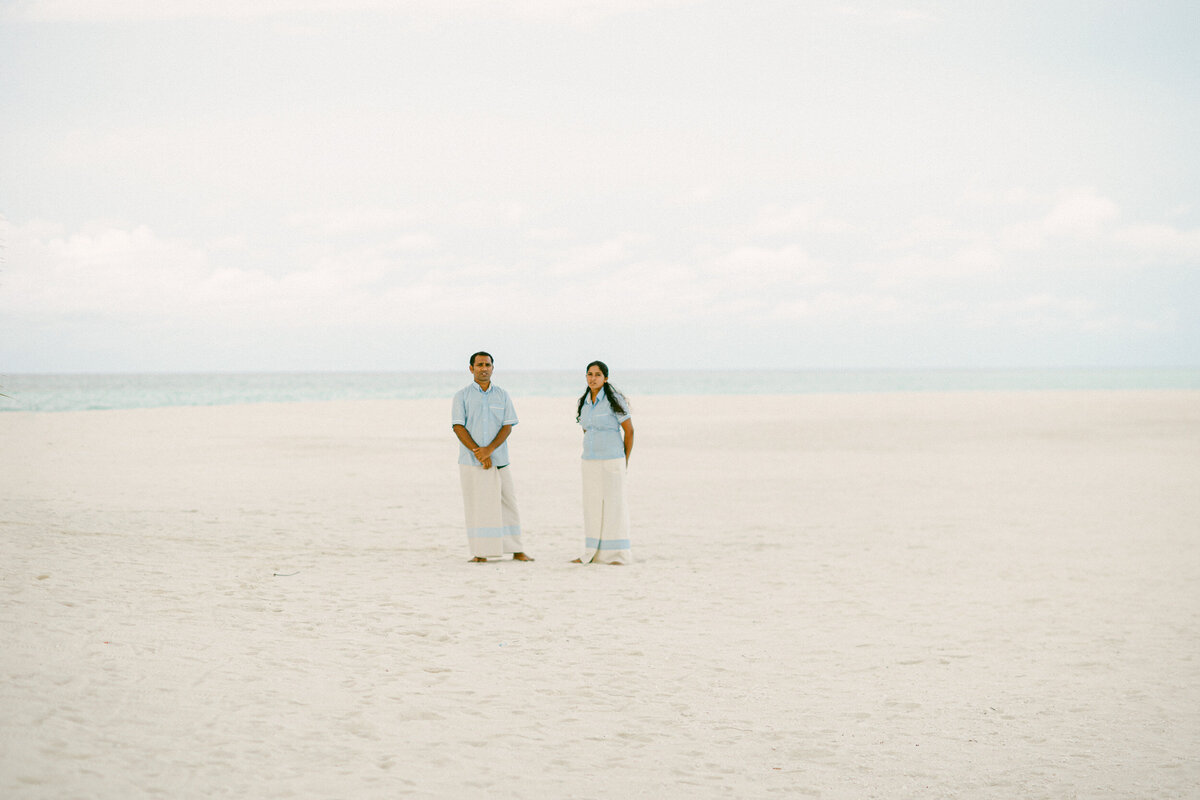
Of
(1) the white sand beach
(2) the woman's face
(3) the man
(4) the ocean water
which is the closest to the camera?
(1) the white sand beach

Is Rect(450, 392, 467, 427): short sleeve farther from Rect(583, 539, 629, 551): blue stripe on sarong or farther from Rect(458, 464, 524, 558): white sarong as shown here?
Rect(583, 539, 629, 551): blue stripe on sarong

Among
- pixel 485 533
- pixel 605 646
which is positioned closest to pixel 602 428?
pixel 485 533

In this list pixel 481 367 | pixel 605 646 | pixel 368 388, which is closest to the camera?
pixel 605 646

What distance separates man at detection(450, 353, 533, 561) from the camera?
9430mm

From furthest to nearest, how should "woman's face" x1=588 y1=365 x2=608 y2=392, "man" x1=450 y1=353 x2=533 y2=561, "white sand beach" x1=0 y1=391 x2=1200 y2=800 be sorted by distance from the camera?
1. "man" x1=450 y1=353 x2=533 y2=561
2. "woman's face" x1=588 y1=365 x2=608 y2=392
3. "white sand beach" x1=0 y1=391 x2=1200 y2=800

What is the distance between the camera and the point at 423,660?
20.2 ft

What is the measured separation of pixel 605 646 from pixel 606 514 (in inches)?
116

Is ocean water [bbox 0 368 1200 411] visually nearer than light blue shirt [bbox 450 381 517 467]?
No

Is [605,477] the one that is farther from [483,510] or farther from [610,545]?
[483,510]

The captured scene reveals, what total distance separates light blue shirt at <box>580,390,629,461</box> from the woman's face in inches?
4.8

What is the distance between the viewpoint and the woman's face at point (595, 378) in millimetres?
9281

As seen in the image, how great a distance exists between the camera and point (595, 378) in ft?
30.6

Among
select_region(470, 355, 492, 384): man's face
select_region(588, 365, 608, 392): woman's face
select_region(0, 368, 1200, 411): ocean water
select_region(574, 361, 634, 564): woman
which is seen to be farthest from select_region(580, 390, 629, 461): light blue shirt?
select_region(0, 368, 1200, 411): ocean water

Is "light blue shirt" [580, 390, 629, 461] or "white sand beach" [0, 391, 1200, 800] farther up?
"light blue shirt" [580, 390, 629, 461]
